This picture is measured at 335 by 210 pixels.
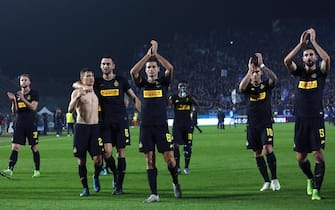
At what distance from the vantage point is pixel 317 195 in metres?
9.19

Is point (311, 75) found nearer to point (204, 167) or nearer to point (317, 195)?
point (317, 195)

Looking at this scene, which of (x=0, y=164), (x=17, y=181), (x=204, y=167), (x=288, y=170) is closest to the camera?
(x=17, y=181)

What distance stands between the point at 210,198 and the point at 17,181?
5.32 metres

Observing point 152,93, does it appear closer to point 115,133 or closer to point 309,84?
point 115,133

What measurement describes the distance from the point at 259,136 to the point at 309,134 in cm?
179

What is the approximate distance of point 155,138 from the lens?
32.1 feet

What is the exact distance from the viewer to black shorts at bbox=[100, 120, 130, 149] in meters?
11.1

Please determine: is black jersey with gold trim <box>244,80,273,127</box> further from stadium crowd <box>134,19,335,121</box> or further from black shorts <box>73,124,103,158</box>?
stadium crowd <box>134,19,335,121</box>

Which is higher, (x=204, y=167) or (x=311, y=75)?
(x=311, y=75)

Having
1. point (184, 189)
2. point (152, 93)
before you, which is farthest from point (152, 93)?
point (184, 189)

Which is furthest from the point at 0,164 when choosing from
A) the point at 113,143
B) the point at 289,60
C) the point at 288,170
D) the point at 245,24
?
the point at 245,24

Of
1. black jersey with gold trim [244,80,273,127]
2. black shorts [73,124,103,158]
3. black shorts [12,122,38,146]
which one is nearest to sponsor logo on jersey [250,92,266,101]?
black jersey with gold trim [244,80,273,127]

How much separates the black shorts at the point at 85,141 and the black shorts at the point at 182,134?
4.19 meters

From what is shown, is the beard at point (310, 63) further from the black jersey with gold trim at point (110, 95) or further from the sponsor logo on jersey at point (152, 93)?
the black jersey with gold trim at point (110, 95)
